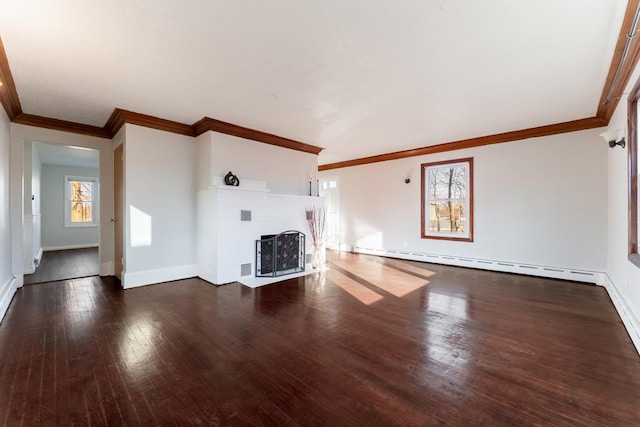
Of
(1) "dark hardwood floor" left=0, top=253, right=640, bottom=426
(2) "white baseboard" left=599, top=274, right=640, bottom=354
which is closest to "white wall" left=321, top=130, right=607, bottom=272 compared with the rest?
(2) "white baseboard" left=599, top=274, right=640, bottom=354

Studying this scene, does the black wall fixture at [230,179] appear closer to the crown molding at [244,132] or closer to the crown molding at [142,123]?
the crown molding at [244,132]

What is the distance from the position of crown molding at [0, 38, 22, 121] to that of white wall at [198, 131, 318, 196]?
2134 millimetres

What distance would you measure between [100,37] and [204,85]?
1.02 m

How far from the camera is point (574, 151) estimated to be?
14.6ft

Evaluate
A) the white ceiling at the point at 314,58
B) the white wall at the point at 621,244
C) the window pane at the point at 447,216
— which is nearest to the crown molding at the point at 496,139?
the white ceiling at the point at 314,58

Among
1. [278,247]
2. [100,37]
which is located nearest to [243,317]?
[278,247]

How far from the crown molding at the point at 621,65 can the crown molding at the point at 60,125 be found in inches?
254

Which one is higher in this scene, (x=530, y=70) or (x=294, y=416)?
(x=530, y=70)

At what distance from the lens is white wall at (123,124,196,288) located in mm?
4152

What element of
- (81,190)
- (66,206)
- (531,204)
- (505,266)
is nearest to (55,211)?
(66,206)

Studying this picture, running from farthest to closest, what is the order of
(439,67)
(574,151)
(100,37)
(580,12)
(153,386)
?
(574,151)
(439,67)
(100,37)
(580,12)
(153,386)

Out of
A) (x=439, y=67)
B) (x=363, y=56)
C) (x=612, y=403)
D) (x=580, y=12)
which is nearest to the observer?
(x=612, y=403)

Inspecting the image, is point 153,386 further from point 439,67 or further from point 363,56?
point 439,67

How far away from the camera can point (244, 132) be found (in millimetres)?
4758
